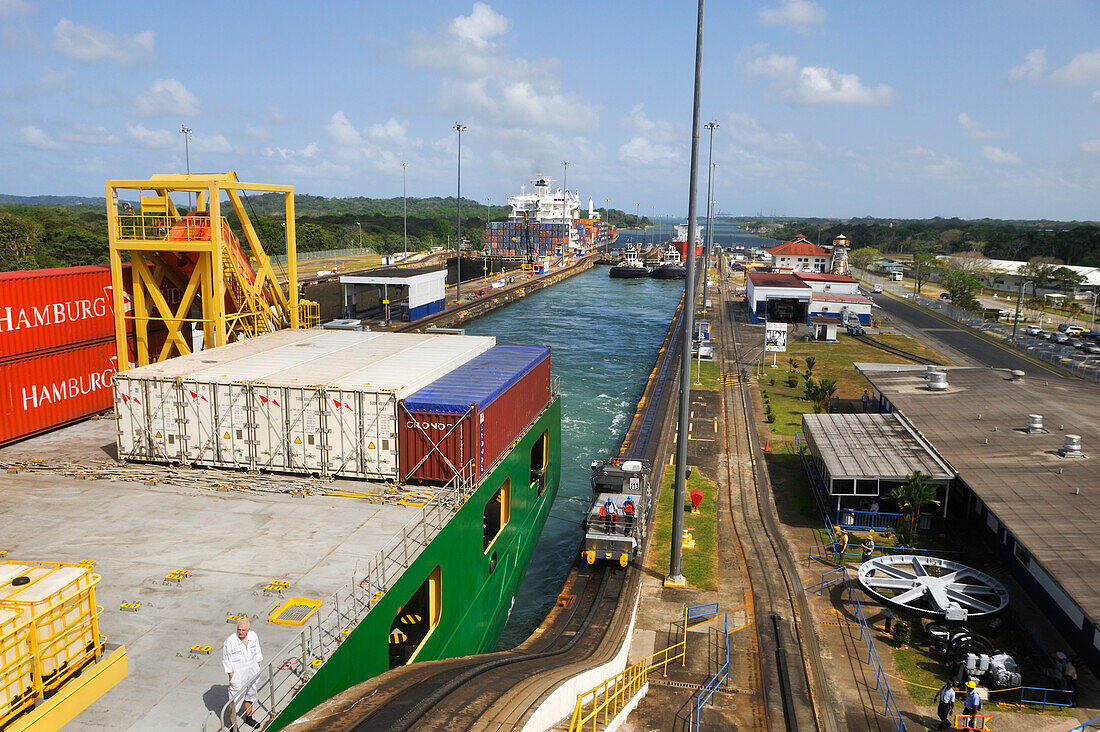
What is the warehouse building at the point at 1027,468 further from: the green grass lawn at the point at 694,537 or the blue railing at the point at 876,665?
the green grass lawn at the point at 694,537

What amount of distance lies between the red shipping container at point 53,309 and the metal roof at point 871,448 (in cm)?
2469

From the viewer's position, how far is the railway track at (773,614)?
50.5 feet

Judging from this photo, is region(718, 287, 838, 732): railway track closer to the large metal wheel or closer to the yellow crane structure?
the large metal wheel

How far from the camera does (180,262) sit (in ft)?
88.4

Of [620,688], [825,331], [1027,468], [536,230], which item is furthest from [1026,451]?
[536,230]

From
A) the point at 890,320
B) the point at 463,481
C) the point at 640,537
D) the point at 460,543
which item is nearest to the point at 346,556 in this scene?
the point at 460,543

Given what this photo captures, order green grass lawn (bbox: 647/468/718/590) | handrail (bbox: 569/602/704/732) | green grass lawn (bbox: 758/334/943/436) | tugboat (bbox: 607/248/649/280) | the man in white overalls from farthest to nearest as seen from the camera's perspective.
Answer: tugboat (bbox: 607/248/649/280), green grass lawn (bbox: 758/334/943/436), green grass lawn (bbox: 647/468/718/590), handrail (bbox: 569/602/704/732), the man in white overalls

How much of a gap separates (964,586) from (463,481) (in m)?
13.9

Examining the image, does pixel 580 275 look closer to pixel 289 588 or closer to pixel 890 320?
pixel 890 320

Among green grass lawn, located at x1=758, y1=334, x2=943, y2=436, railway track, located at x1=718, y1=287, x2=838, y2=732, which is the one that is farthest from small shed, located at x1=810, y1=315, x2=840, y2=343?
railway track, located at x1=718, y1=287, x2=838, y2=732

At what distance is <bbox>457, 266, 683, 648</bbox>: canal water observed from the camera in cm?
2588

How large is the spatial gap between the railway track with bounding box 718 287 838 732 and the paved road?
1252 inches

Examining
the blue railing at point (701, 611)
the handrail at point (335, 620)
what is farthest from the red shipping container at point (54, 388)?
the blue railing at point (701, 611)

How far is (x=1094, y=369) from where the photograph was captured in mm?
50656
